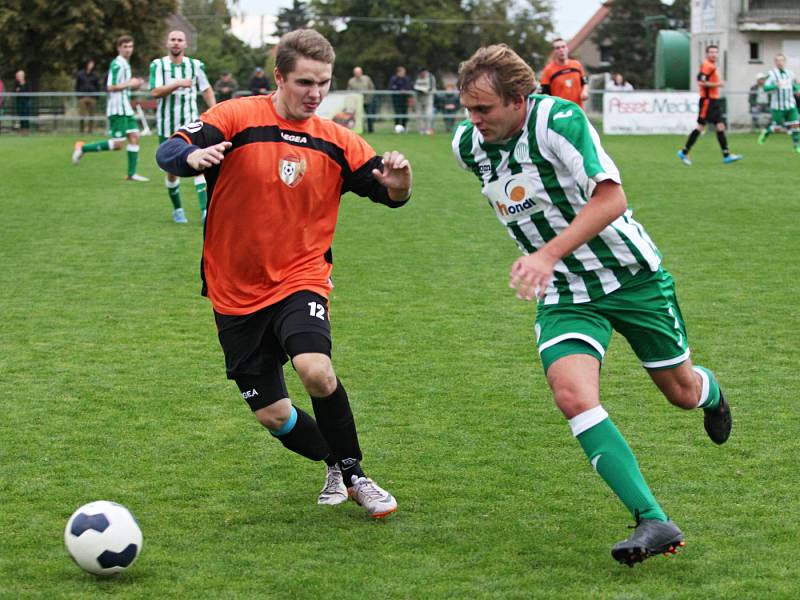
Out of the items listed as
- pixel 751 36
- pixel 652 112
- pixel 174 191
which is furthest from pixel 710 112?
pixel 751 36

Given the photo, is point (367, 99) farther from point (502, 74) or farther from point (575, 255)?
point (502, 74)

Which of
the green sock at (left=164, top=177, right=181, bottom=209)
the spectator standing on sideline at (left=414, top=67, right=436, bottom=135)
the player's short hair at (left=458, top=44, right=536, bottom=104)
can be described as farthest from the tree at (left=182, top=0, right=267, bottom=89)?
the player's short hair at (left=458, top=44, right=536, bottom=104)

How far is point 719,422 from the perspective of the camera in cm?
522

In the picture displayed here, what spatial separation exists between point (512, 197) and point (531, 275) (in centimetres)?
55

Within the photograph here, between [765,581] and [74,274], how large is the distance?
7.88 m

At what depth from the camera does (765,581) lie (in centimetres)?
403

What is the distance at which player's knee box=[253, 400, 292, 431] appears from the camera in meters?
4.88

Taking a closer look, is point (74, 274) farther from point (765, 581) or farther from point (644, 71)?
point (644, 71)

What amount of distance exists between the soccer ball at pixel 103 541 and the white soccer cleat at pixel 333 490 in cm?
100

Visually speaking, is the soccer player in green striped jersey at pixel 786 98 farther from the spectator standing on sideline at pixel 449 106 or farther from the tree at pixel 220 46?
the tree at pixel 220 46

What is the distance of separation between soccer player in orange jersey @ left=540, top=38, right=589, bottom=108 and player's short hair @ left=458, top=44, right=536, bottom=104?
14.7 meters

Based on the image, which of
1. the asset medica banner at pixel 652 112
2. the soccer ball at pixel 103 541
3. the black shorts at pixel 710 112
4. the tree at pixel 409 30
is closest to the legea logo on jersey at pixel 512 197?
the soccer ball at pixel 103 541

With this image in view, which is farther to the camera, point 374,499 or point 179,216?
point 179,216

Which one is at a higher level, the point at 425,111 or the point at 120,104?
the point at 425,111
